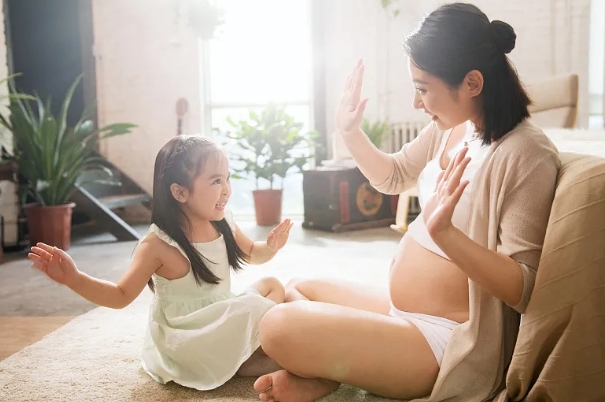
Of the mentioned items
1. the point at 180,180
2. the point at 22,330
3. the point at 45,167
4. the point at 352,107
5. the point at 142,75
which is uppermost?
the point at 142,75

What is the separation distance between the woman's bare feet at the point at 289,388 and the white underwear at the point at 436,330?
244 mm

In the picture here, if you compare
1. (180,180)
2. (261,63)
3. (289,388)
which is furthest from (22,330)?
(261,63)

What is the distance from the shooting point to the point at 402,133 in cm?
472

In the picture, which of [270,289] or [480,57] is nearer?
[480,57]

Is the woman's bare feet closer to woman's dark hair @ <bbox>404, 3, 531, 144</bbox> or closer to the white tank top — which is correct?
the white tank top

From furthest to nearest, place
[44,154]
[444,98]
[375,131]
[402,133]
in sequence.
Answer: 1. [402,133]
2. [375,131]
3. [44,154]
4. [444,98]

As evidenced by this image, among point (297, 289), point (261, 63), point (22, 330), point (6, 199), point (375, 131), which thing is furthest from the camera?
point (261, 63)

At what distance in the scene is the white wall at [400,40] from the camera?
4355 mm

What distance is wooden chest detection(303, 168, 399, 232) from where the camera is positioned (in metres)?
4.20

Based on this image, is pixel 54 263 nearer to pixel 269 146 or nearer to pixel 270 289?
pixel 270 289

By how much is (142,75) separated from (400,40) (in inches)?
88.0

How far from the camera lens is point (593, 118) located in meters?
4.37

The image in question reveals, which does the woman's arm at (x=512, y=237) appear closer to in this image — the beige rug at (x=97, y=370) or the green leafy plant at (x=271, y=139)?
the beige rug at (x=97, y=370)

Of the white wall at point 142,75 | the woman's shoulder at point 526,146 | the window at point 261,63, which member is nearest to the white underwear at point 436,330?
the woman's shoulder at point 526,146
